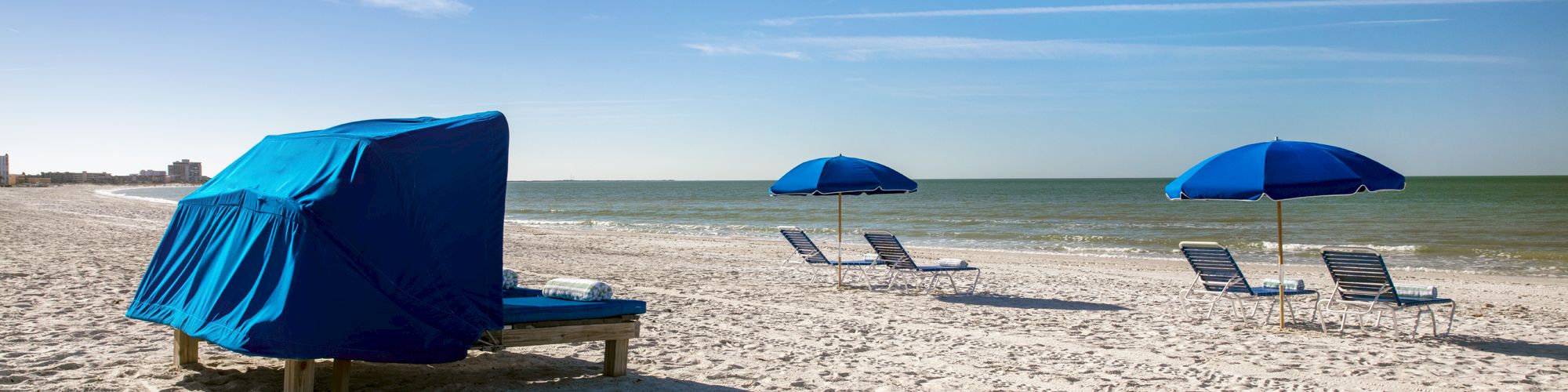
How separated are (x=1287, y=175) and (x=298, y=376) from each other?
582 cm

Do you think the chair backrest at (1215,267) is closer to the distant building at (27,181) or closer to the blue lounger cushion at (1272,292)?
the blue lounger cushion at (1272,292)

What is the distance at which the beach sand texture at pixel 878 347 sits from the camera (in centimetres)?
516

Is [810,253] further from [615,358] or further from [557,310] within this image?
[557,310]

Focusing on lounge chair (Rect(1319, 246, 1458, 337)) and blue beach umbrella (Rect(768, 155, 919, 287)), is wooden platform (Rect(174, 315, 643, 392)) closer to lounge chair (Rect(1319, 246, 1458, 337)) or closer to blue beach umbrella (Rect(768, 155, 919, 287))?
blue beach umbrella (Rect(768, 155, 919, 287))

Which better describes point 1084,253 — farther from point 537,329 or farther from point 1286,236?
point 537,329

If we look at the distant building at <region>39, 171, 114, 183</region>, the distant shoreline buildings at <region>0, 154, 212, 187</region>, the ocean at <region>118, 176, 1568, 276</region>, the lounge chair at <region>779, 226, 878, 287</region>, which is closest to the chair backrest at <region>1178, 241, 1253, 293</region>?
the lounge chair at <region>779, 226, 878, 287</region>

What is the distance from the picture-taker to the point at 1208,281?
7871 mm

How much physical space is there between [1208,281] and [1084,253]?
11.3 m

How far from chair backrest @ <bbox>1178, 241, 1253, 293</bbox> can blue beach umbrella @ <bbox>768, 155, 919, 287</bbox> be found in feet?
9.46

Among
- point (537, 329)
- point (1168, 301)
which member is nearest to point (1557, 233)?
point (1168, 301)

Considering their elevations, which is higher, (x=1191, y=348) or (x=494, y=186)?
(x=494, y=186)

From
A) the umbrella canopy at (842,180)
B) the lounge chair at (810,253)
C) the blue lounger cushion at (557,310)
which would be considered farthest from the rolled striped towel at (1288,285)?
the blue lounger cushion at (557,310)

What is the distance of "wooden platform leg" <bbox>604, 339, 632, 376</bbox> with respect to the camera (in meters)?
5.17

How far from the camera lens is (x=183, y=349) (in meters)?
5.02
